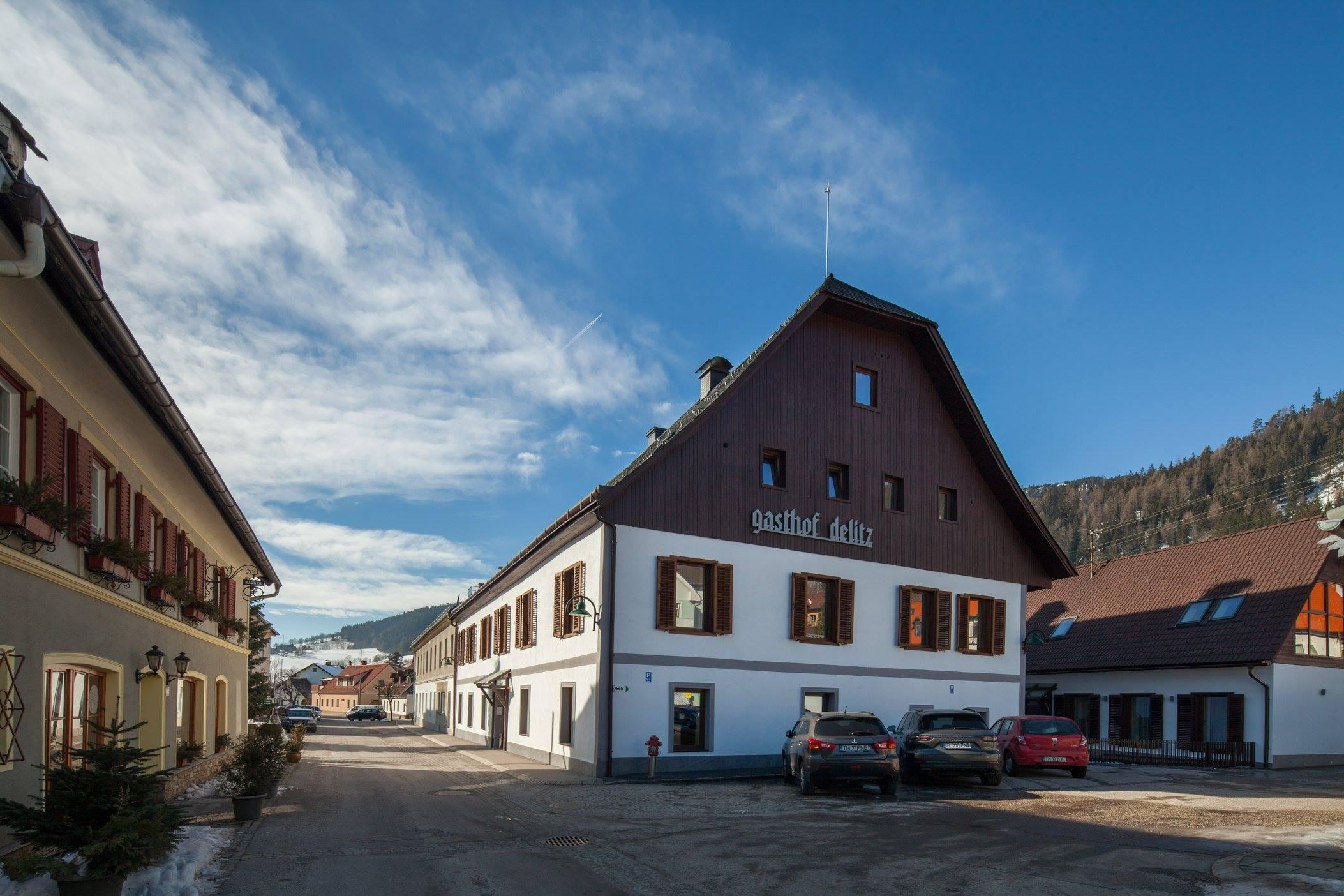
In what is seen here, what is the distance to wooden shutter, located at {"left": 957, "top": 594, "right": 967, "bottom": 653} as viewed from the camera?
28.1m

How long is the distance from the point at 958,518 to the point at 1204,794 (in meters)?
10.6

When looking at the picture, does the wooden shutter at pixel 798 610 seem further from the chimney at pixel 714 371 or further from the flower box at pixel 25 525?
the flower box at pixel 25 525

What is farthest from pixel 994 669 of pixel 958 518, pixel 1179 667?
pixel 1179 667

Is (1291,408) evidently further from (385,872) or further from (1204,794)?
(385,872)

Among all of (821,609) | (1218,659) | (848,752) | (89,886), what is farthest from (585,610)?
(1218,659)

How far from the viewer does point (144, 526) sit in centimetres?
1609

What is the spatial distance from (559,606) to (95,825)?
58.1 ft

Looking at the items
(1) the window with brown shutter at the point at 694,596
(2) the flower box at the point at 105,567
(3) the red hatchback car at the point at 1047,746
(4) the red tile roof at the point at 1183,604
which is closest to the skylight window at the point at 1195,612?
(4) the red tile roof at the point at 1183,604

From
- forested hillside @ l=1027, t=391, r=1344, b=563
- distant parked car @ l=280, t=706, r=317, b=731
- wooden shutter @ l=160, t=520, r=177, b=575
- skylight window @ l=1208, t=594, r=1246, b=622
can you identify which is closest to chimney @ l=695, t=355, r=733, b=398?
wooden shutter @ l=160, t=520, r=177, b=575

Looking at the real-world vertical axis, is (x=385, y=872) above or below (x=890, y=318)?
below

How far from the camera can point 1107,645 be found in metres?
35.6

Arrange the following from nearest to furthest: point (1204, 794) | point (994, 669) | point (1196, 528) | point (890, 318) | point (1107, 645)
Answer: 1. point (1204, 794)
2. point (890, 318)
3. point (994, 669)
4. point (1107, 645)
5. point (1196, 528)

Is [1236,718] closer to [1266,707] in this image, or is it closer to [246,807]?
[1266,707]

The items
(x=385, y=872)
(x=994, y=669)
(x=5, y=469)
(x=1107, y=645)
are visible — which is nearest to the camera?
(x=5, y=469)
